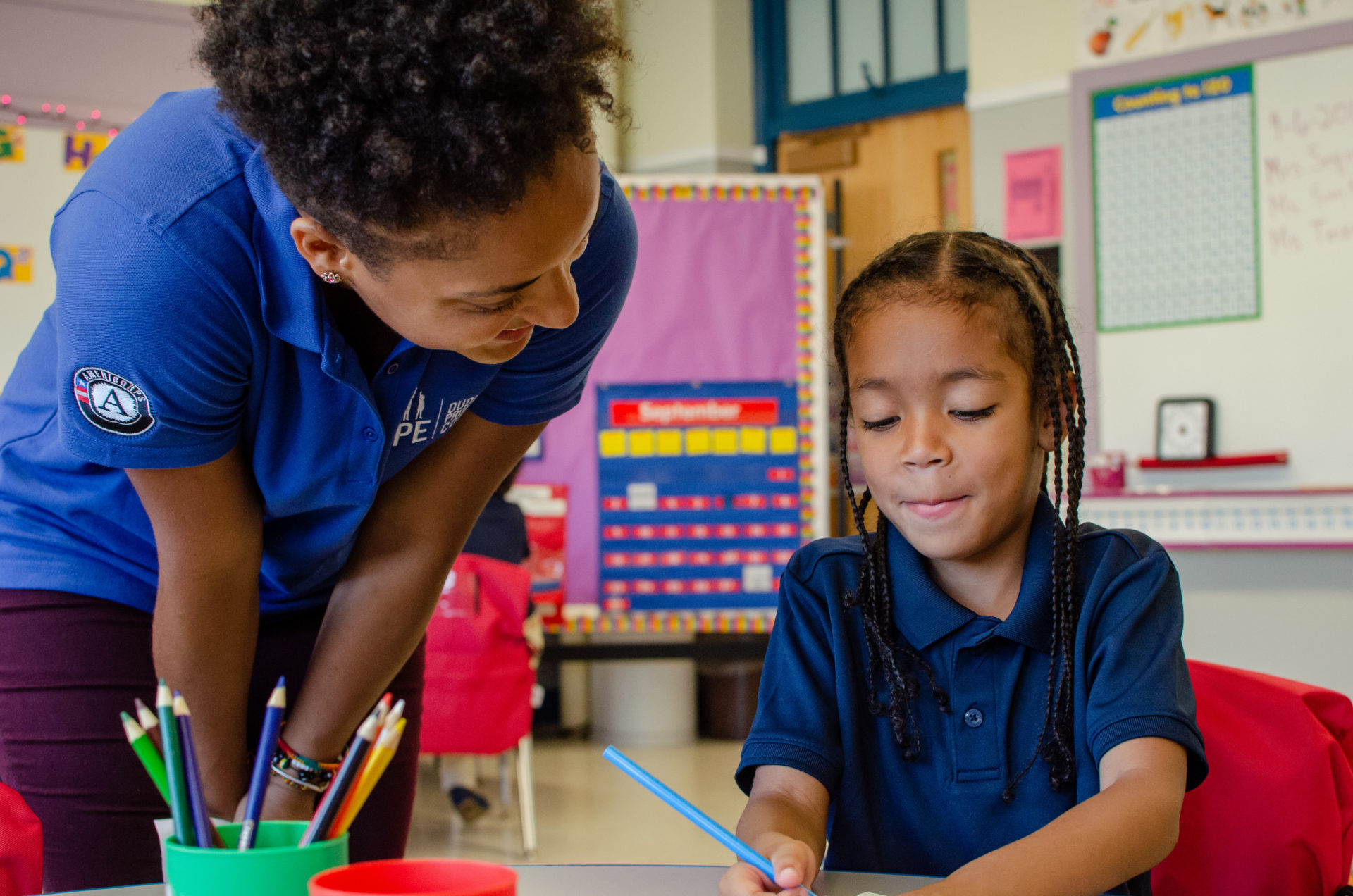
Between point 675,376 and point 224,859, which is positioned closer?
point 224,859

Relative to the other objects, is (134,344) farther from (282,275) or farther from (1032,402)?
(1032,402)

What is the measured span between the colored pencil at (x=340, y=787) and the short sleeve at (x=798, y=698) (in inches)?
18.3

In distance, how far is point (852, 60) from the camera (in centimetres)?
417

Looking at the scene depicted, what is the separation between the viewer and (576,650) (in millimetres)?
3693

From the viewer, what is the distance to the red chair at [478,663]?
2.69 metres

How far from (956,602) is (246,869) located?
0.63m

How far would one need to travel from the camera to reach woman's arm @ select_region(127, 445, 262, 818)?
83 centimetres

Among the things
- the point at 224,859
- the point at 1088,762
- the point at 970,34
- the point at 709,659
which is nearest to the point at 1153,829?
the point at 1088,762

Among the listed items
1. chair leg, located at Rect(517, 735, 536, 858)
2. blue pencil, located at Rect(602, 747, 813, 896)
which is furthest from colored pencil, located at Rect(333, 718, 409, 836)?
chair leg, located at Rect(517, 735, 536, 858)

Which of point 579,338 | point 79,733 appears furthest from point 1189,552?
point 79,733

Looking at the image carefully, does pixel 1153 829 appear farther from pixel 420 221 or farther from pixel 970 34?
pixel 970 34

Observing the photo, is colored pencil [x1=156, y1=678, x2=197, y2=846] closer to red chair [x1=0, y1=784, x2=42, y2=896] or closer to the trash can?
red chair [x1=0, y1=784, x2=42, y2=896]

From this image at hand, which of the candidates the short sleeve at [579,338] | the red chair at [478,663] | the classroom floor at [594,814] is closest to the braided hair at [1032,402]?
the short sleeve at [579,338]

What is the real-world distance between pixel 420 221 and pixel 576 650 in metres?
3.12
